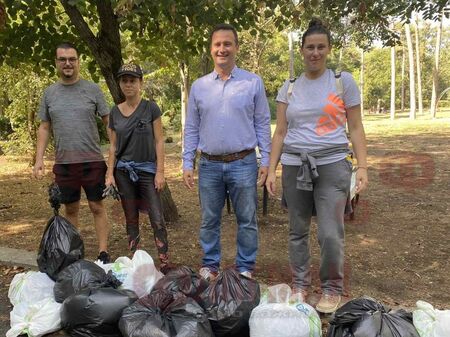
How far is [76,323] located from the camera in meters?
3.07

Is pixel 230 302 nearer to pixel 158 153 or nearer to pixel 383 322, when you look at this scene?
pixel 383 322

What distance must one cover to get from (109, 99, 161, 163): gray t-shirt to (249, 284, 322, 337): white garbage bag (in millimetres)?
1591

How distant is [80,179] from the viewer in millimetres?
4137

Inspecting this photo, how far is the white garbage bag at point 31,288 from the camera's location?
3.51m

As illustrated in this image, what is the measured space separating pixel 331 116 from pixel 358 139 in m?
0.25

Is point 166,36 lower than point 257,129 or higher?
higher

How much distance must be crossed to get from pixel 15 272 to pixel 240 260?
221 centimetres

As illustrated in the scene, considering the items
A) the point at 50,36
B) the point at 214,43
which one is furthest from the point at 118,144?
the point at 50,36

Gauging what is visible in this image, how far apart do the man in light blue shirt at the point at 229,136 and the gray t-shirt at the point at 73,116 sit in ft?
3.37

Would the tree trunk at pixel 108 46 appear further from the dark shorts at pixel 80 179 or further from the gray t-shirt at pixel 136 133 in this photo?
the gray t-shirt at pixel 136 133

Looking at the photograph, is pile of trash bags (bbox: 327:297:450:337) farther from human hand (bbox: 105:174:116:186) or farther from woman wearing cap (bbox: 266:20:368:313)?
human hand (bbox: 105:174:116:186)

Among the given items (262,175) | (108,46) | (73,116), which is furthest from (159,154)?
(108,46)

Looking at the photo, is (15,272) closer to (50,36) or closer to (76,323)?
(76,323)

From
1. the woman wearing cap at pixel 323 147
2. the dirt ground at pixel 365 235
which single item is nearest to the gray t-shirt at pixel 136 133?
the woman wearing cap at pixel 323 147
